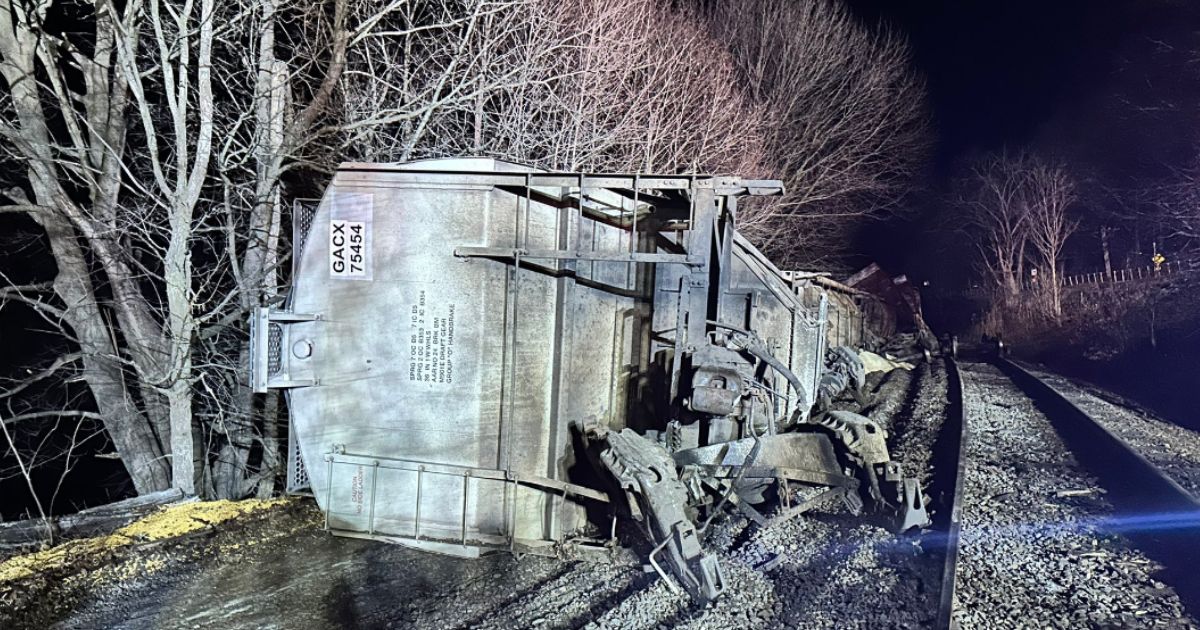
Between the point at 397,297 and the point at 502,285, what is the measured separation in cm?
79

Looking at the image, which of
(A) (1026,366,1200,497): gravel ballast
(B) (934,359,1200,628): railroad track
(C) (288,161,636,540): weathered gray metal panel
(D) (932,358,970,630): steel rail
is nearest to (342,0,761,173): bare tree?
(C) (288,161,636,540): weathered gray metal panel

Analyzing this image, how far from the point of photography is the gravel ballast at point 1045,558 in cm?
407

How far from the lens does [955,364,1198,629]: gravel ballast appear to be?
407 centimetres

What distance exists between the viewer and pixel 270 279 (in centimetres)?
720

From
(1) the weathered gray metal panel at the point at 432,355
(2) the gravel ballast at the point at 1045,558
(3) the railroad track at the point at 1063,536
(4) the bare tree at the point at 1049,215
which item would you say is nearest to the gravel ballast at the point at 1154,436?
(3) the railroad track at the point at 1063,536

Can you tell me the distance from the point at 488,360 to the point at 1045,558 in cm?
452

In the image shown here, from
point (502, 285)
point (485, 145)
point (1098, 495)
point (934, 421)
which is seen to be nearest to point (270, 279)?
point (502, 285)

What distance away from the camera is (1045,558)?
4.95m

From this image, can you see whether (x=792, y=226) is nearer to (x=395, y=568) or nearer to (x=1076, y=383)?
(x=1076, y=383)

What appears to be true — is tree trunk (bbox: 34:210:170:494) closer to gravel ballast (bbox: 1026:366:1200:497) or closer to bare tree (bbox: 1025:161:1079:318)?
gravel ballast (bbox: 1026:366:1200:497)

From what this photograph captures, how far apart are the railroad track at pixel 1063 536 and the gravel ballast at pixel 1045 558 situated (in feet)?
0.03

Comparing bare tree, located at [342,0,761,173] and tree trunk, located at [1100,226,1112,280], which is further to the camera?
tree trunk, located at [1100,226,1112,280]

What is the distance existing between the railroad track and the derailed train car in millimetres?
843

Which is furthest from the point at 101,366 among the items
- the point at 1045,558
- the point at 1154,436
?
the point at 1154,436
